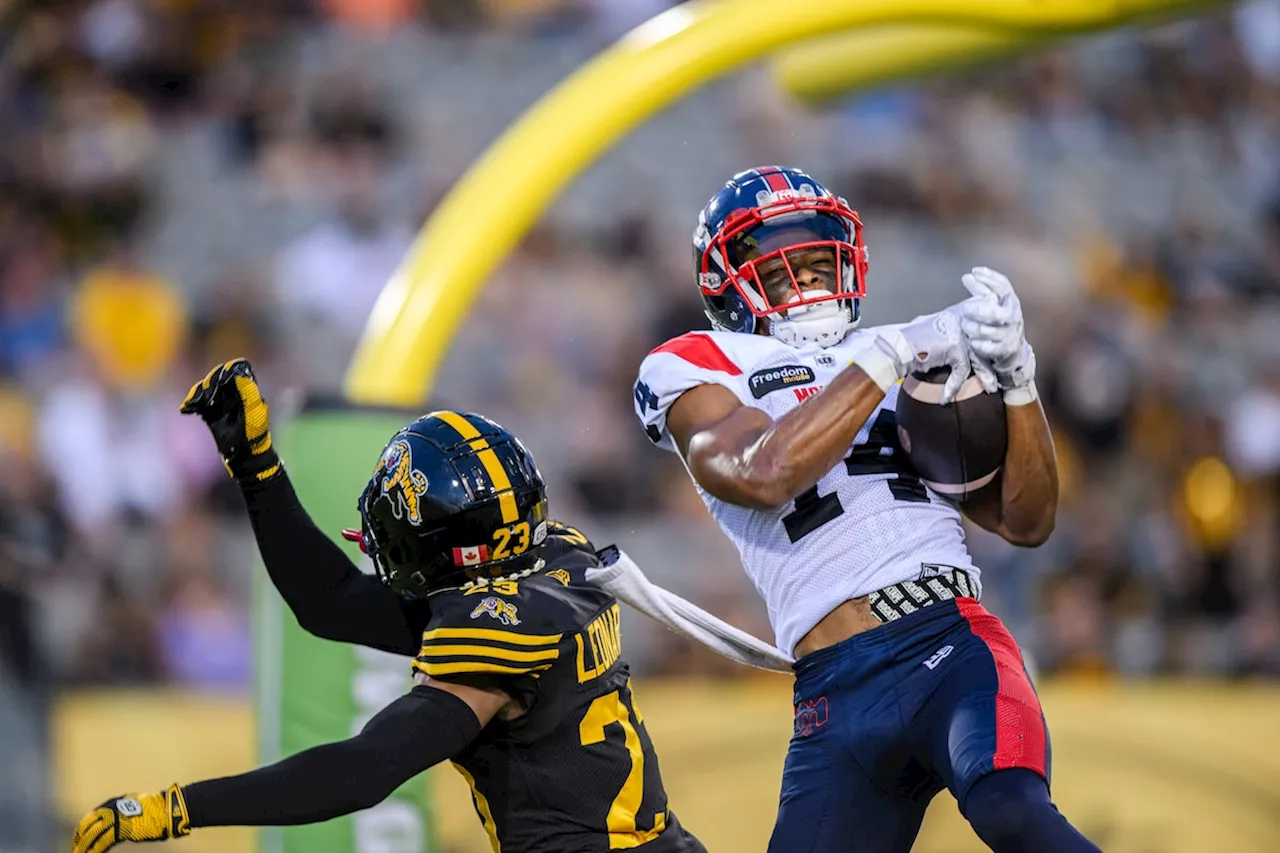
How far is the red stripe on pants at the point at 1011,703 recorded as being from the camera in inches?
115

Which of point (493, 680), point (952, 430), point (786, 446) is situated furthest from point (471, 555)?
point (952, 430)

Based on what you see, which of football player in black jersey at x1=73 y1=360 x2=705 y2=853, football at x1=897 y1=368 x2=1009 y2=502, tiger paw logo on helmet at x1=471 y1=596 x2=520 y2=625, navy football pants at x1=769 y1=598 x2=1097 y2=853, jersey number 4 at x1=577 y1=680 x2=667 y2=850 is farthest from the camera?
football at x1=897 y1=368 x2=1009 y2=502

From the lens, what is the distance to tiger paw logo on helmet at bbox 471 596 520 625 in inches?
112

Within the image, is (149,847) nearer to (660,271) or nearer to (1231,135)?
(660,271)

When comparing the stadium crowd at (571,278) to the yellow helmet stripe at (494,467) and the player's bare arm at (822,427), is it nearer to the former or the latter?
the yellow helmet stripe at (494,467)

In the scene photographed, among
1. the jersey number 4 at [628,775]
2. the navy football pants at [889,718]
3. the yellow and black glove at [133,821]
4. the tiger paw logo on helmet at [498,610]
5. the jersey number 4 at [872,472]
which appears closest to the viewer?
the yellow and black glove at [133,821]

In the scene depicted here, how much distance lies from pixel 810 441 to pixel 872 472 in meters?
0.38

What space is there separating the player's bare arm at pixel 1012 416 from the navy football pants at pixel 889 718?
9.0 inches

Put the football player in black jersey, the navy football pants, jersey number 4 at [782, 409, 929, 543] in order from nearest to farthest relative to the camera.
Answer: the football player in black jersey
the navy football pants
jersey number 4 at [782, 409, 929, 543]

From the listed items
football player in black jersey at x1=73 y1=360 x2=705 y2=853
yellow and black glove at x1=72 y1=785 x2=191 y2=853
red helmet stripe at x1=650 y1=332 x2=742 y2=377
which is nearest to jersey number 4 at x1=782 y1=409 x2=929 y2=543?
red helmet stripe at x1=650 y1=332 x2=742 y2=377

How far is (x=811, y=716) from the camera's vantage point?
3260 mm

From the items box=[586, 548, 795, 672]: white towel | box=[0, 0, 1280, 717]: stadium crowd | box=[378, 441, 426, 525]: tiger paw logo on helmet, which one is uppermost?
box=[0, 0, 1280, 717]: stadium crowd

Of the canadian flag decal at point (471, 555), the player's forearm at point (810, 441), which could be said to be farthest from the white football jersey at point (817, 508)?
the canadian flag decal at point (471, 555)

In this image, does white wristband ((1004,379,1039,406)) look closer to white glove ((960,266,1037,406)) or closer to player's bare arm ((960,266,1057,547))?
player's bare arm ((960,266,1057,547))
